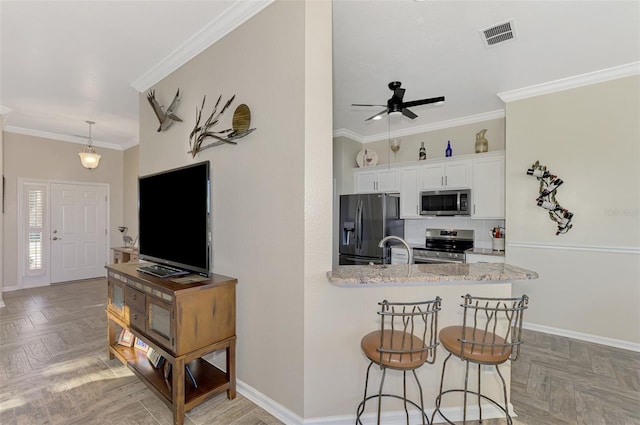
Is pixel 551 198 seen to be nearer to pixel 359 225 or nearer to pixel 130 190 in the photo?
pixel 359 225

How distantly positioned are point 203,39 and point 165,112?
871mm

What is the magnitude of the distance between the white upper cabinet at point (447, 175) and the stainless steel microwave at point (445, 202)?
0.09 metres

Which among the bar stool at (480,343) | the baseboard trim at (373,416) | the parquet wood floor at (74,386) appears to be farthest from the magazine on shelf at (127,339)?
the bar stool at (480,343)

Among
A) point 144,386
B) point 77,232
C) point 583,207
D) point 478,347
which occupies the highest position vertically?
point 583,207

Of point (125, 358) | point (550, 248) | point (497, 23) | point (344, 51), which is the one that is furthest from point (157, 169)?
point (550, 248)

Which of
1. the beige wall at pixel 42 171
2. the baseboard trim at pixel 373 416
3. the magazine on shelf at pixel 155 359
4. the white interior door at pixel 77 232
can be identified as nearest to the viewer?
the baseboard trim at pixel 373 416

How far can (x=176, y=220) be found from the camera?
2.43m

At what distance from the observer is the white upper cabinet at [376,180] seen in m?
5.01

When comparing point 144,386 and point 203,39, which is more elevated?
point 203,39

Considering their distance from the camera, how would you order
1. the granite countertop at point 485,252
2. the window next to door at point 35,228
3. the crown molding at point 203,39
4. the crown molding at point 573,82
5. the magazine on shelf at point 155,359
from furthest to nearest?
the window next to door at point 35,228 < the granite countertop at point 485,252 < the crown molding at point 573,82 < the magazine on shelf at point 155,359 < the crown molding at point 203,39

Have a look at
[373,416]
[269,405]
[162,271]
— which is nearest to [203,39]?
[162,271]

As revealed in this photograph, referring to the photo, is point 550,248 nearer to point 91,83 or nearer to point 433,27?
point 433,27

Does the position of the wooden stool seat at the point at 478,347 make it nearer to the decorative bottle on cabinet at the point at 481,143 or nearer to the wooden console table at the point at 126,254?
the decorative bottle on cabinet at the point at 481,143

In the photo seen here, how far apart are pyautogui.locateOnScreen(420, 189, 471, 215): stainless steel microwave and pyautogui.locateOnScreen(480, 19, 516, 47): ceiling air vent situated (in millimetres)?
2093
